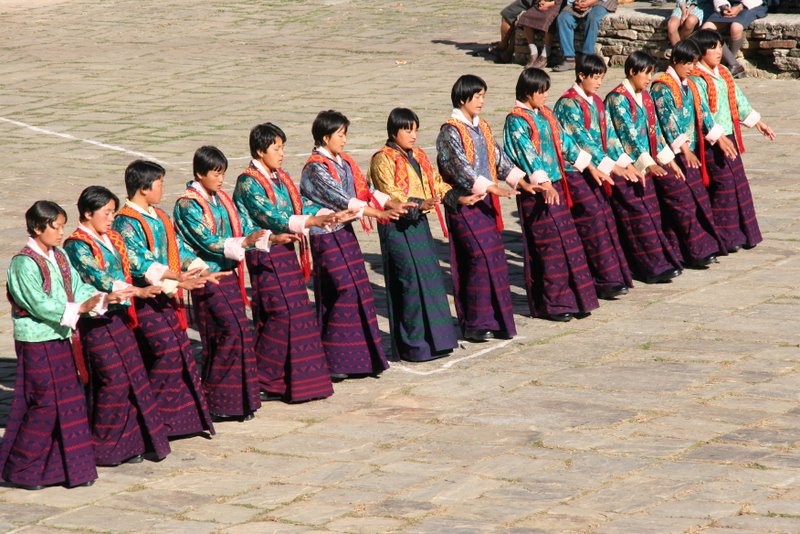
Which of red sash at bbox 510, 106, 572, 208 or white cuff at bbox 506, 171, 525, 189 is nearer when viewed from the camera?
white cuff at bbox 506, 171, 525, 189

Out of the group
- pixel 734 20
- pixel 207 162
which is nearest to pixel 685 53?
pixel 207 162

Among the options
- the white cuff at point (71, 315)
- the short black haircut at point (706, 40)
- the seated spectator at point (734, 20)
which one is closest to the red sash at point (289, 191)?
the white cuff at point (71, 315)

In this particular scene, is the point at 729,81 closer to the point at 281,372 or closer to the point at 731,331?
the point at 731,331

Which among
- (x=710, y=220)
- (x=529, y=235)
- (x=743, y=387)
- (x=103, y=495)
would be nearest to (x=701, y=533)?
(x=743, y=387)

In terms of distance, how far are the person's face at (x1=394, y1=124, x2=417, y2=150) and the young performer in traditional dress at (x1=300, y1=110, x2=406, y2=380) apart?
1.00 ft

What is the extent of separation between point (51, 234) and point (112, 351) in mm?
634

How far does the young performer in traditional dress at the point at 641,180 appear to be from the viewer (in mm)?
10125

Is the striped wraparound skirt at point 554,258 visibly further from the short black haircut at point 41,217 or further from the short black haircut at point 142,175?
the short black haircut at point 41,217

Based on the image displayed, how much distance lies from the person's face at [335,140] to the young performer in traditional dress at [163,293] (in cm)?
111

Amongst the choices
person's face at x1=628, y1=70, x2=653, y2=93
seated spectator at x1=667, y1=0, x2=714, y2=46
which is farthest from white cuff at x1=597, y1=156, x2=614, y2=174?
seated spectator at x1=667, y1=0, x2=714, y2=46

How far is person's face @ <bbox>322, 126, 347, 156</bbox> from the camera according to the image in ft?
27.4

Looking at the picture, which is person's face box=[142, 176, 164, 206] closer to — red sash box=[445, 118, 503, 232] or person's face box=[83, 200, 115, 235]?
person's face box=[83, 200, 115, 235]

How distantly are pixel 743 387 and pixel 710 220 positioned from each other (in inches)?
112

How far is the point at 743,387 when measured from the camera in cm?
806
